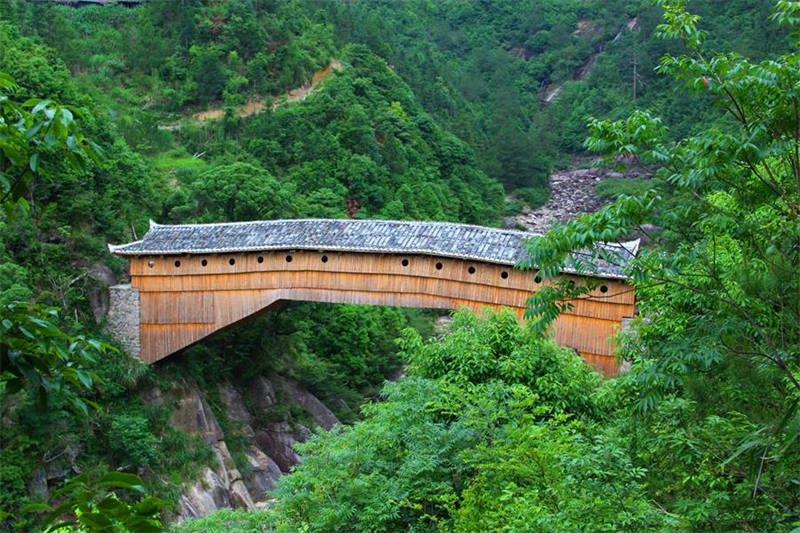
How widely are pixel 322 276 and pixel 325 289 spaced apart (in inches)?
10.6

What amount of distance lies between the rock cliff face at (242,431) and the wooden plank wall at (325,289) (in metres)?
1.46

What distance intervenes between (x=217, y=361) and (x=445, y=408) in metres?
11.3

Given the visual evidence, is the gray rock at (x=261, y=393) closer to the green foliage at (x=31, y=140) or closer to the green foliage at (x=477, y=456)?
the green foliage at (x=477, y=456)

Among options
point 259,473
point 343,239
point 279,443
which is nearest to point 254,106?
point 279,443

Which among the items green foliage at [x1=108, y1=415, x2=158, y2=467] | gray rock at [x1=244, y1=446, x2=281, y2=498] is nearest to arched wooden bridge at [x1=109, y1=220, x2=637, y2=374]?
green foliage at [x1=108, y1=415, x2=158, y2=467]

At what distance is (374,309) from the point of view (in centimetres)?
2455

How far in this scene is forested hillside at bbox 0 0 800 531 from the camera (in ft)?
17.0

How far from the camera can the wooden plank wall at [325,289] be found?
14.5 meters

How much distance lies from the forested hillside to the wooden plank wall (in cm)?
90

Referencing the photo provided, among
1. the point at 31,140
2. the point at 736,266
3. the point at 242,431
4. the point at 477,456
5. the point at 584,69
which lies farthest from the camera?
the point at 584,69

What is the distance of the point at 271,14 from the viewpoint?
112 ft

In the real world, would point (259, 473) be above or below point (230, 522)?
below

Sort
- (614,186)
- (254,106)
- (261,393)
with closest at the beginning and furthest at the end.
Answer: (261,393)
(254,106)
(614,186)

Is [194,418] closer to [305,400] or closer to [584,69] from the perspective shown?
[305,400]
